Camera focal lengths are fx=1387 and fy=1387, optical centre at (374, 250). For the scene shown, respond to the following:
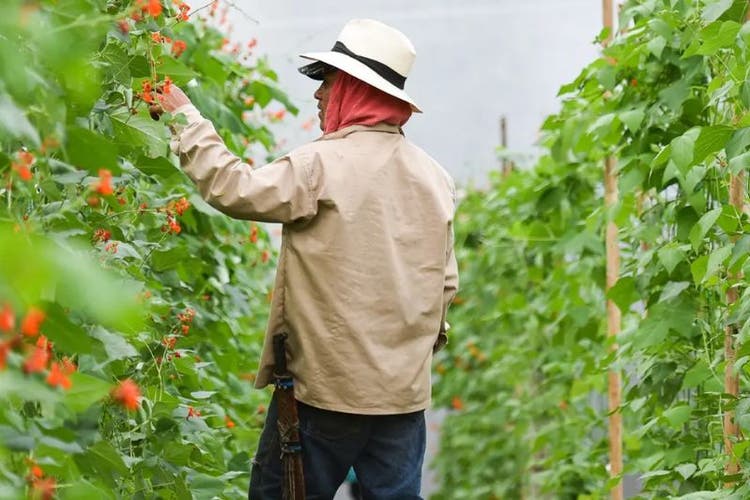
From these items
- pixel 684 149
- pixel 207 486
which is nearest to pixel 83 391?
pixel 207 486

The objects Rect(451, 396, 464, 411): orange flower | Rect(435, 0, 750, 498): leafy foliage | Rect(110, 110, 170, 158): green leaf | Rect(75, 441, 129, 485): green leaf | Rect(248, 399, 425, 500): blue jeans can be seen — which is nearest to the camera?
Rect(75, 441, 129, 485): green leaf

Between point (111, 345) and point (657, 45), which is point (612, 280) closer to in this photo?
point (657, 45)

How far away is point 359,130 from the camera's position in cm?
289

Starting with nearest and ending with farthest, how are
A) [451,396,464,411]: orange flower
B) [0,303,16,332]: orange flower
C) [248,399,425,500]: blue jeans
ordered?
[0,303,16,332]: orange flower < [248,399,425,500]: blue jeans < [451,396,464,411]: orange flower

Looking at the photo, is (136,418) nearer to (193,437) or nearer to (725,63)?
(193,437)

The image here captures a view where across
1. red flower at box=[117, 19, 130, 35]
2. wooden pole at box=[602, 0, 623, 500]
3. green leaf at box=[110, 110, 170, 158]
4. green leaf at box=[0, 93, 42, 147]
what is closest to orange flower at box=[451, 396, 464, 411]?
wooden pole at box=[602, 0, 623, 500]

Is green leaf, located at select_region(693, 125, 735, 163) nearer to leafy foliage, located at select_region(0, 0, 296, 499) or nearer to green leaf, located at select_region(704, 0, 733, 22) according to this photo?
green leaf, located at select_region(704, 0, 733, 22)

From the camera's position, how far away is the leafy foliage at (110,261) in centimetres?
129

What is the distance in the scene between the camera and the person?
2.79 metres

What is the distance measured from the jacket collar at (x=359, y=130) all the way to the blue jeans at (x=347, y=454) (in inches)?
22.1

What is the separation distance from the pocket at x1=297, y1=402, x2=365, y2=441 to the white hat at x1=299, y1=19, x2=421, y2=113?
0.67 m

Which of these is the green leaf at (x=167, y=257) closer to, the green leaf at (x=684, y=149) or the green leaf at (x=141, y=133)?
the green leaf at (x=141, y=133)

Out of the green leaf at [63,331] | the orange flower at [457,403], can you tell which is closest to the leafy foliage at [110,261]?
the green leaf at [63,331]

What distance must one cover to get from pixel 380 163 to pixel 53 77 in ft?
4.39
